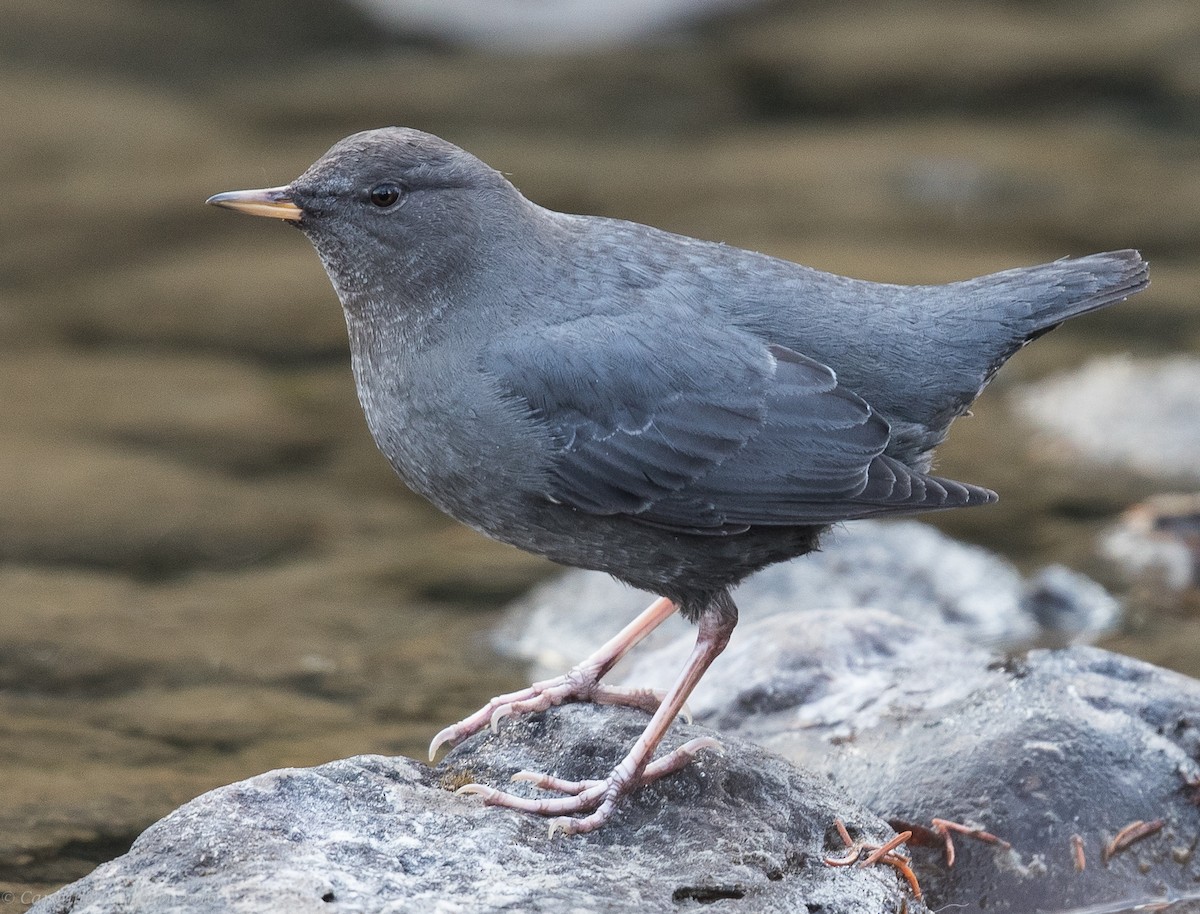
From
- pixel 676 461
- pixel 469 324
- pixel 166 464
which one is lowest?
pixel 166 464

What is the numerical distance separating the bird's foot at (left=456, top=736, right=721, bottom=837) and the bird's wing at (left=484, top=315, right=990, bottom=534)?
1.86ft

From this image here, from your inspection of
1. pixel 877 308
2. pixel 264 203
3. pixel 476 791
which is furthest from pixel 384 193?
pixel 476 791

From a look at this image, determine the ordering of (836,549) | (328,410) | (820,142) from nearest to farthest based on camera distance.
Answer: (836,549) < (328,410) < (820,142)

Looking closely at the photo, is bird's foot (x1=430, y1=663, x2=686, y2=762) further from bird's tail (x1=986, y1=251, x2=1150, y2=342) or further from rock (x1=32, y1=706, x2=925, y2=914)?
bird's tail (x1=986, y1=251, x2=1150, y2=342)

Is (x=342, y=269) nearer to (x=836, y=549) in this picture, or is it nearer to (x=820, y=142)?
(x=836, y=549)

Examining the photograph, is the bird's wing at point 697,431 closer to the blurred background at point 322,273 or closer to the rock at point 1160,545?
the blurred background at point 322,273

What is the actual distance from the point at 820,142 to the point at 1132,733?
767 centimetres

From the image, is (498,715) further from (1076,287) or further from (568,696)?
(1076,287)

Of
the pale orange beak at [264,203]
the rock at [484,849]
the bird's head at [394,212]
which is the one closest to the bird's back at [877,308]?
the bird's head at [394,212]

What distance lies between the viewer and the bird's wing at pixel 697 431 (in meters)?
3.91

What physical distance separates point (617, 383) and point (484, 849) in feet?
3.89

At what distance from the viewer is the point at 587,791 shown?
3.68 metres

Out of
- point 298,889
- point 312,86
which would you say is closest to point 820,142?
point 312,86

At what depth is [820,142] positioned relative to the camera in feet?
36.9
